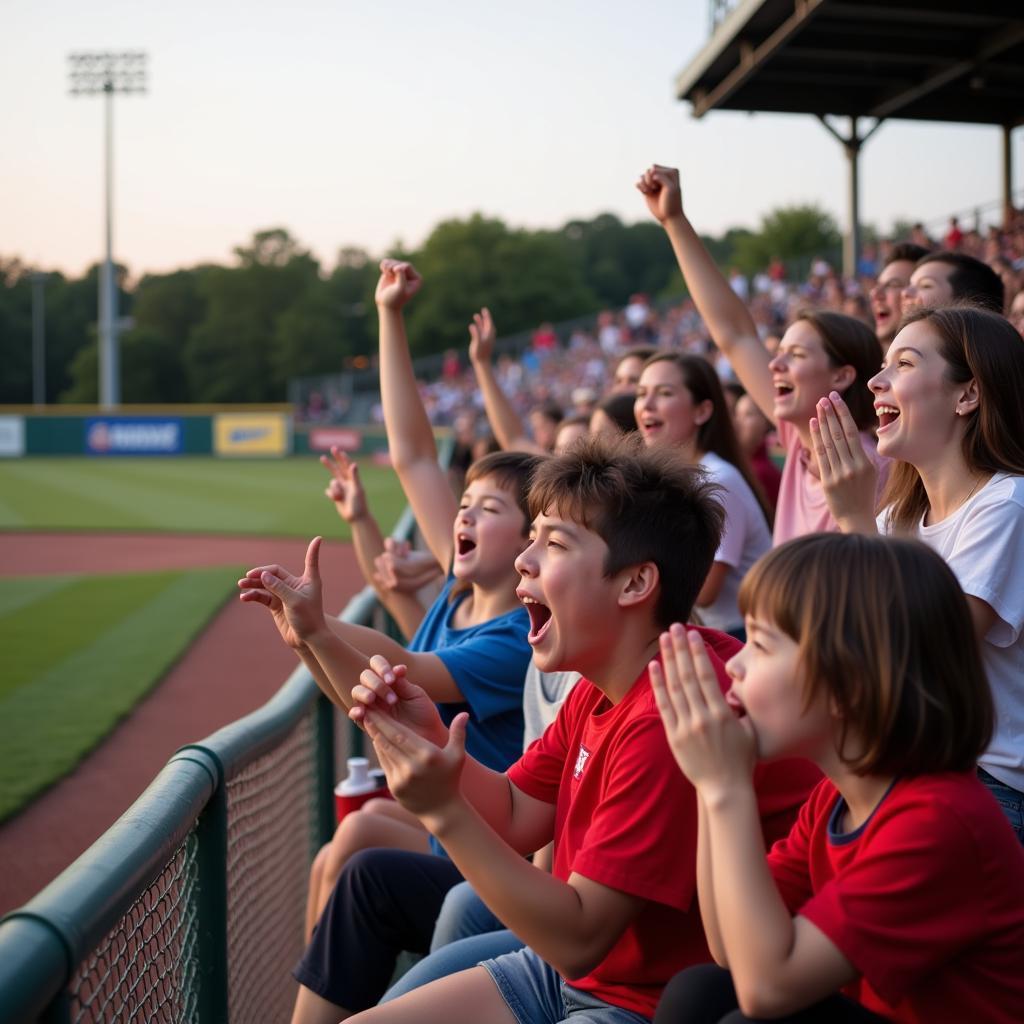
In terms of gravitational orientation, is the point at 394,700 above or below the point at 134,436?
above

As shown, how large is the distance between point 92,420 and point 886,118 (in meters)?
33.2

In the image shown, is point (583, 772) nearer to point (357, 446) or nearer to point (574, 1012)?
point (574, 1012)

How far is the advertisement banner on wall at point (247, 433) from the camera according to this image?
4091 centimetres

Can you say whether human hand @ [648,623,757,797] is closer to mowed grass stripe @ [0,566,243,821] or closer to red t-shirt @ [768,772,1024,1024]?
red t-shirt @ [768,772,1024,1024]

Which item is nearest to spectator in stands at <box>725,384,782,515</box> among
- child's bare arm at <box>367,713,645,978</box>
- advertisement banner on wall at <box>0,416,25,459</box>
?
child's bare arm at <box>367,713,645,978</box>

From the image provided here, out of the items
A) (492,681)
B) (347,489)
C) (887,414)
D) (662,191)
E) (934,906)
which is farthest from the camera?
(347,489)

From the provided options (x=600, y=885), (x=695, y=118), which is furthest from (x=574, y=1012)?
(x=695, y=118)

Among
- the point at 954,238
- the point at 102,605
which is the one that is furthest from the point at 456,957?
the point at 954,238

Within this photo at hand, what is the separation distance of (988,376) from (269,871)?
9.15 ft

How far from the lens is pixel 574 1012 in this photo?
215 centimetres

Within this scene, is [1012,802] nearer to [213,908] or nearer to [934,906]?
[934,906]

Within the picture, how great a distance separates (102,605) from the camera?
40.8ft

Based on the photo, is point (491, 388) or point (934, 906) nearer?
point (934, 906)

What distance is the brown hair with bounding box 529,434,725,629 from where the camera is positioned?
2.30 meters
